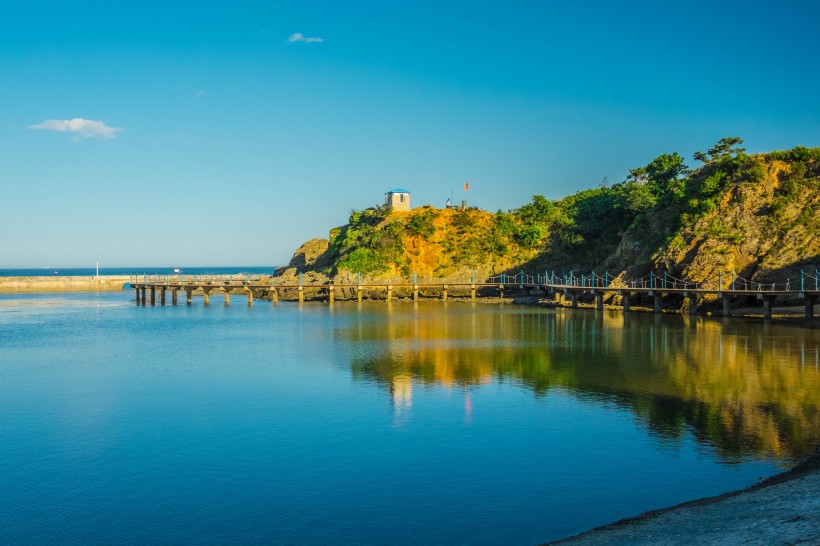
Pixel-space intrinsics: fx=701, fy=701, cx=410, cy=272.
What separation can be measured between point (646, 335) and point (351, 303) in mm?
48563

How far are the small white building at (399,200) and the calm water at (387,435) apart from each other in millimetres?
72526

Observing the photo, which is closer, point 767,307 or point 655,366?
point 655,366

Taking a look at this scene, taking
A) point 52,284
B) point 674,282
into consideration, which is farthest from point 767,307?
point 52,284

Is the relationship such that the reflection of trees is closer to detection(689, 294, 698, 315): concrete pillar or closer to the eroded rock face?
detection(689, 294, 698, 315): concrete pillar

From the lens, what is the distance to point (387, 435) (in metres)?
22.0

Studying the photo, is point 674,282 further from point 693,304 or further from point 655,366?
point 655,366

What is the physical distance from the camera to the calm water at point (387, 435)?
50.0 ft

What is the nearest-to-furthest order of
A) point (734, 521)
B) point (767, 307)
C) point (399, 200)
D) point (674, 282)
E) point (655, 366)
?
point (734, 521) < point (655, 366) < point (767, 307) < point (674, 282) < point (399, 200)

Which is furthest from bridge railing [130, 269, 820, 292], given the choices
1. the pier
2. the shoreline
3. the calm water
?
the shoreline

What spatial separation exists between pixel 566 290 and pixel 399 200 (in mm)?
43608

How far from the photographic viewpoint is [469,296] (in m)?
98.3

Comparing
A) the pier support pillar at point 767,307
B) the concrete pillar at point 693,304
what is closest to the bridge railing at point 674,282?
the pier support pillar at point 767,307

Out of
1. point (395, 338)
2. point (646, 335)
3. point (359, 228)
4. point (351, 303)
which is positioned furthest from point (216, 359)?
point (359, 228)

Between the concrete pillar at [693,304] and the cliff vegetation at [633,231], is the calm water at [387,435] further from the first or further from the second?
the cliff vegetation at [633,231]
